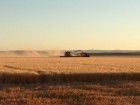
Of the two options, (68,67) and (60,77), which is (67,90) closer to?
(60,77)

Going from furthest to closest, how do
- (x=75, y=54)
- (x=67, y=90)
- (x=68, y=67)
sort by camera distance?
(x=75, y=54) → (x=68, y=67) → (x=67, y=90)

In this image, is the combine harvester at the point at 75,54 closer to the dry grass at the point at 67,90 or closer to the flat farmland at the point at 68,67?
the flat farmland at the point at 68,67

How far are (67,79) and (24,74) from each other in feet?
9.06

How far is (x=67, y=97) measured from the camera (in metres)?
16.7

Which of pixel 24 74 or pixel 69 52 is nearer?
pixel 24 74

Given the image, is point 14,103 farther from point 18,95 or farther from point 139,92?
point 139,92

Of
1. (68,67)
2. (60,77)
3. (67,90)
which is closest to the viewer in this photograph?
(67,90)

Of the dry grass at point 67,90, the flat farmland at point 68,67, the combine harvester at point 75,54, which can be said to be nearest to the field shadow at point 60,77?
the dry grass at point 67,90

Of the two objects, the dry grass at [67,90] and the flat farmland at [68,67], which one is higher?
the flat farmland at [68,67]

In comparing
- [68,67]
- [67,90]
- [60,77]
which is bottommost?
[67,90]

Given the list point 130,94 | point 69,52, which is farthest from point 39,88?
point 69,52

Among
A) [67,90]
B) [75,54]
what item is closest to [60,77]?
[67,90]

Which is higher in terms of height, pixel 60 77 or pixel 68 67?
pixel 68 67

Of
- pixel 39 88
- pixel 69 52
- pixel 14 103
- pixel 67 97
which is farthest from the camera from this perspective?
pixel 69 52
